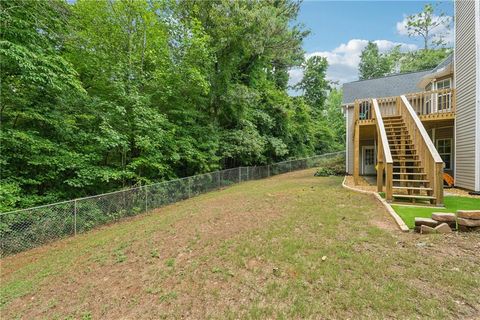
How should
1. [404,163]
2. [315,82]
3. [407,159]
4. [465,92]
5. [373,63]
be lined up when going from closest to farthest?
[404,163] → [465,92] → [407,159] → [315,82] → [373,63]

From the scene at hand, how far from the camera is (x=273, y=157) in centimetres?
2056

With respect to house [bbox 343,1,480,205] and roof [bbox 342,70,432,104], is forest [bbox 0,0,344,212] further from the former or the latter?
house [bbox 343,1,480,205]

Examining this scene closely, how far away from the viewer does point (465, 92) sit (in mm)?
7684

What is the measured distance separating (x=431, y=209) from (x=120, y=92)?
416 inches

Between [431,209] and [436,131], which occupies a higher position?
[436,131]

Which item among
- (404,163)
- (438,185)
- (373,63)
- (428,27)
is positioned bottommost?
(438,185)

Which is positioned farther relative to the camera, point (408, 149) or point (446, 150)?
point (446, 150)

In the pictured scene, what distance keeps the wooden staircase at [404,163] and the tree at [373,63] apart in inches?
1398

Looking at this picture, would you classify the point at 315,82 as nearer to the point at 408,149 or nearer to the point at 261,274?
the point at 408,149

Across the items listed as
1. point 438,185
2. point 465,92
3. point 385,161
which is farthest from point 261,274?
point 465,92

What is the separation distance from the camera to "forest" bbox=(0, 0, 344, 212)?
6.68m

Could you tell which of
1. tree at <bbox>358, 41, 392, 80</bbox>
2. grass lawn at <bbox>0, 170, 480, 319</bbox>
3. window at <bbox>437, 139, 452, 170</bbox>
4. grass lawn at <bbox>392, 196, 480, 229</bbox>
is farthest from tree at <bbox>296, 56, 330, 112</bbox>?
grass lawn at <bbox>0, 170, 480, 319</bbox>

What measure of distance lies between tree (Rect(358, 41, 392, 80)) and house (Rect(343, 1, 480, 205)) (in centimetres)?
3246

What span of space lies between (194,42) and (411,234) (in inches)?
441
